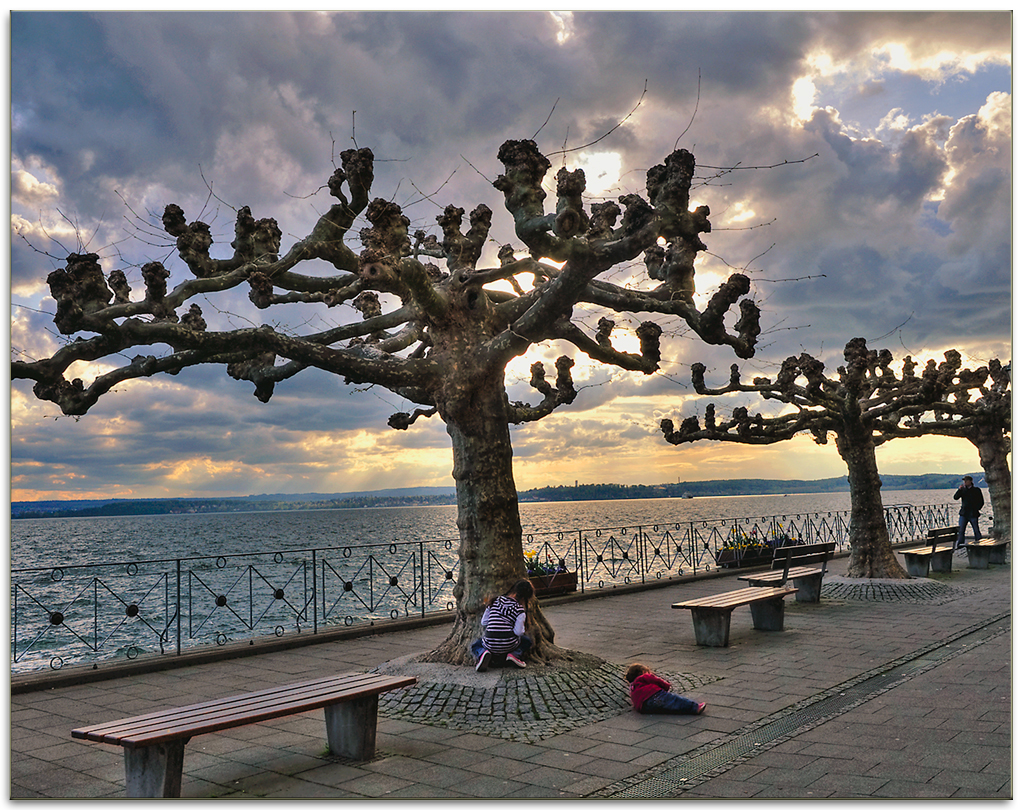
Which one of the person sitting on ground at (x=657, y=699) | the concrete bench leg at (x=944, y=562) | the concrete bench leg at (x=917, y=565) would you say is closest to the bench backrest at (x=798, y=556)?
the concrete bench leg at (x=917, y=565)

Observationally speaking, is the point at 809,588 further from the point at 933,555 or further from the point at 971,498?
the point at 971,498

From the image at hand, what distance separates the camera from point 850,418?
14.1m

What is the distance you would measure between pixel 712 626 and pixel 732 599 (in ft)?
1.58

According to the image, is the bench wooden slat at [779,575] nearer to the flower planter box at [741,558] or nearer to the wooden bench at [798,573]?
the wooden bench at [798,573]

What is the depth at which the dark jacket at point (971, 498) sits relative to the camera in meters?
18.9

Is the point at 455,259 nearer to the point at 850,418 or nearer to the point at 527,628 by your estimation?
the point at 527,628

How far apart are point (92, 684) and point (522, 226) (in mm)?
6740

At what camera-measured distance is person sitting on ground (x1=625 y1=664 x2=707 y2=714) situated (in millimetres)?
6566

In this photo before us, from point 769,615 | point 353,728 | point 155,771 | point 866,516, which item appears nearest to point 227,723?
point 155,771

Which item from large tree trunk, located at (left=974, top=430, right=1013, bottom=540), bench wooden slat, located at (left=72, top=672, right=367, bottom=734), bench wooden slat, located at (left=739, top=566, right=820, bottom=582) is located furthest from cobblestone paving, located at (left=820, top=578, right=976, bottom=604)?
bench wooden slat, located at (left=72, top=672, right=367, bottom=734)

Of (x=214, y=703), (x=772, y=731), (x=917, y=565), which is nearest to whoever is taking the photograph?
(x=214, y=703)

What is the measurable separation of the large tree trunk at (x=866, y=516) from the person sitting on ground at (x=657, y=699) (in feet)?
28.5

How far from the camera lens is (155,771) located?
14.9ft

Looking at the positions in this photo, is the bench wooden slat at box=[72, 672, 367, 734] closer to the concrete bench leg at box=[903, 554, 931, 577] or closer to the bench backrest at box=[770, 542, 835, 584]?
the bench backrest at box=[770, 542, 835, 584]
